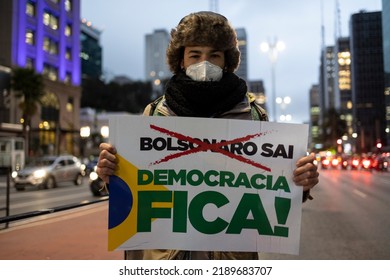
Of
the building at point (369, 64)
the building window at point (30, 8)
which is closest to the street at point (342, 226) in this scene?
the building at point (369, 64)

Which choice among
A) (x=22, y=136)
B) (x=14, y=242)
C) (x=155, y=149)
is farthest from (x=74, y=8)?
(x=155, y=149)

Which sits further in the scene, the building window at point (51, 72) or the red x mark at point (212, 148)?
the building window at point (51, 72)

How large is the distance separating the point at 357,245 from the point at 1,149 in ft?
14.4

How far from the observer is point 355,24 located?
323 cm

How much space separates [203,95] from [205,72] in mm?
101

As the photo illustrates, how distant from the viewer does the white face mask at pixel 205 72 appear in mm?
1709

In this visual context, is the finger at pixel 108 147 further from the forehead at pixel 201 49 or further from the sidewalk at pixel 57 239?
the sidewalk at pixel 57 239

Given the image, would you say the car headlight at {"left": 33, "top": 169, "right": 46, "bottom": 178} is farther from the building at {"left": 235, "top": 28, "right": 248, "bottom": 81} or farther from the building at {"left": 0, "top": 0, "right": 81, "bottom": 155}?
the building at {"left": 235, "top": 28, "right": 248, "bottom": 81}

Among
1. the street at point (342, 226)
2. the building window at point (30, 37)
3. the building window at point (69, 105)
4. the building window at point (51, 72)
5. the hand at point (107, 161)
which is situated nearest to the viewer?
the hand at point (107, 161)

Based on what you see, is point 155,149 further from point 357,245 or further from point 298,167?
point 357,245

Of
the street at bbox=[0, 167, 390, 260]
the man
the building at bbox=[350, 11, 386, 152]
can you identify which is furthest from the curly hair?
the building at bbox=[350, 11, 386, 152]

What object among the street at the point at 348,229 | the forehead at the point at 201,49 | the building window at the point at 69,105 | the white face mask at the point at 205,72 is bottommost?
the street at the point at 348,229

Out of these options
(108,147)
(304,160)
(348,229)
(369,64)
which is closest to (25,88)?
(108,147)

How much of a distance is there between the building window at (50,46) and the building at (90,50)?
0.25 m
